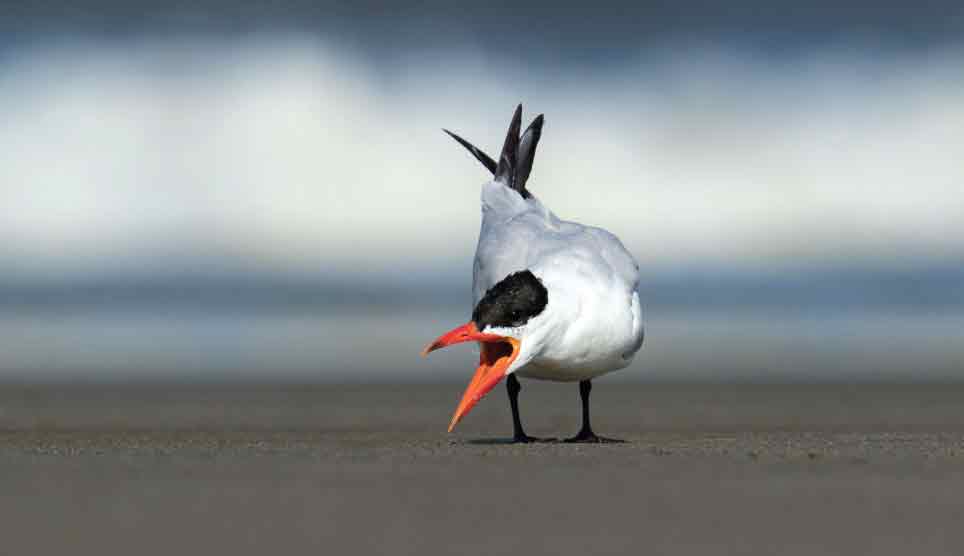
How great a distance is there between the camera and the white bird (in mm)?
10977

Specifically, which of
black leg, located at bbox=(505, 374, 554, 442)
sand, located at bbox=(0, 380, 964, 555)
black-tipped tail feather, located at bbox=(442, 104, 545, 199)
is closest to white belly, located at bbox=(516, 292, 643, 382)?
sand, located at bbox=(0, 380, 964, 555)

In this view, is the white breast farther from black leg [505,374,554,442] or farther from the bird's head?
black leg [505,374,554,442]

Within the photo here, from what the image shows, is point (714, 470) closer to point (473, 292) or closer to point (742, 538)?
point (742, 538)

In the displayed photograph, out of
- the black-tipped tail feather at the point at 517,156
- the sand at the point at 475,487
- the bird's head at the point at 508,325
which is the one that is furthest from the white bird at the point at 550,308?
the black-tipped tail feather at the point at 517,156

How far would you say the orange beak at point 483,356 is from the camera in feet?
34.9

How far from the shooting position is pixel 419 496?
8.22 metres

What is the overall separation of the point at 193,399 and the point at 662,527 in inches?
491

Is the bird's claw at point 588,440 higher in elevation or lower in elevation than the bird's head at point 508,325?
lower

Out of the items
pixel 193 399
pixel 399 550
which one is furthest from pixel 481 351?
pixel 193 399

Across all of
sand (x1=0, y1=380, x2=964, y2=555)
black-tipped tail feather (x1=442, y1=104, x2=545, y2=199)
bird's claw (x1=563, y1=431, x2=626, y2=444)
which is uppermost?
black-tipped tail feather (x1=442, y1=104, x2=545, y2=199)

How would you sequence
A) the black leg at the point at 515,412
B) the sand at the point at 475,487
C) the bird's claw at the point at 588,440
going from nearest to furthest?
the sand at the point at 475,487, the bird's claw at the point at 588,440, the black leg at the point at 515,412

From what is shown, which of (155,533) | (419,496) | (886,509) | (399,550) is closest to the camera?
(399,550)

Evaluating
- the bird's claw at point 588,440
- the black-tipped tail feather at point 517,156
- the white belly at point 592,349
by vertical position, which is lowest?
the bird's claw at point 588,440

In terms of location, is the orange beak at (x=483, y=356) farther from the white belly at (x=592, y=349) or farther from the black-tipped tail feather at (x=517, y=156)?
the black-tipped tail feather at (x=517, y=156)
